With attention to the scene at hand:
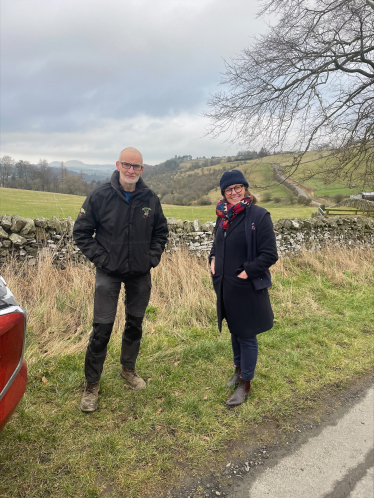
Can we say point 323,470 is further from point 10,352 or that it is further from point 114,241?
point 114,241

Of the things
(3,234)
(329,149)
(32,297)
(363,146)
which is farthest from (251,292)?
(363,146)

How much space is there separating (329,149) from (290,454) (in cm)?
1015

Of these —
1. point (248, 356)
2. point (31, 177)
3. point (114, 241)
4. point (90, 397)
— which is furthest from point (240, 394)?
point (31, 177)

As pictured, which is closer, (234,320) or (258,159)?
(234,320)

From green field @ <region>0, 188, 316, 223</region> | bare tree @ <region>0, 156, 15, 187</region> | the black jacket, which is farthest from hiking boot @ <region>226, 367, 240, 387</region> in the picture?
bare tree @ <region>0, 156, 15, 187</region>

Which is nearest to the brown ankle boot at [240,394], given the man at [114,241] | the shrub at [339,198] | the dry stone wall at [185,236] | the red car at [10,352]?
the man at [114,241]

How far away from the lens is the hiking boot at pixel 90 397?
283 cm

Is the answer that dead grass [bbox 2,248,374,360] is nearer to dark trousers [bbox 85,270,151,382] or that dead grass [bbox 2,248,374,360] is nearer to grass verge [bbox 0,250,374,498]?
grass verge [bbox 0,250,374,498]

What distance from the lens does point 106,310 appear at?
2.90m

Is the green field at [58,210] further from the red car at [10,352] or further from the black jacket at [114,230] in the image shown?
the red car at [10,352]

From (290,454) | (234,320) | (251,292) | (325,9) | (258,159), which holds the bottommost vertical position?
(290,454)

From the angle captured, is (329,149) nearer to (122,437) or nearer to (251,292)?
(251,292)

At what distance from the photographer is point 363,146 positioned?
1045 cm

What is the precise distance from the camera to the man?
2834 mm
